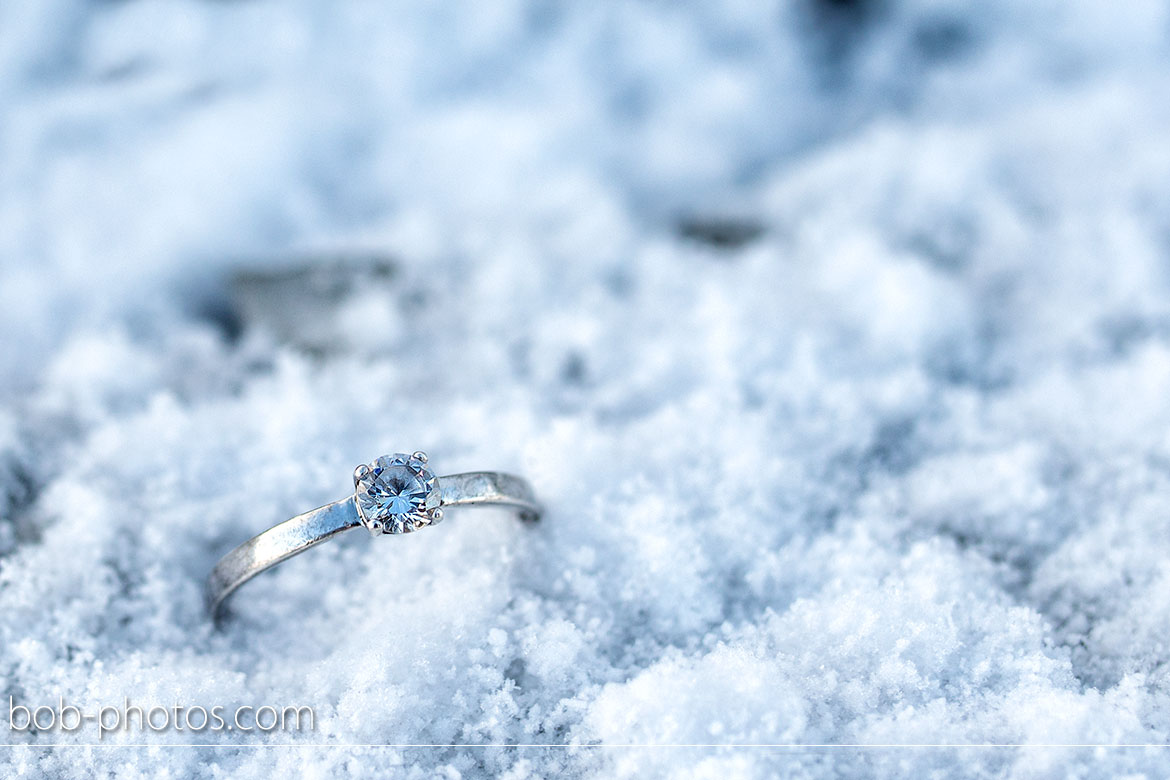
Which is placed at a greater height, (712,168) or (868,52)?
(868,52)

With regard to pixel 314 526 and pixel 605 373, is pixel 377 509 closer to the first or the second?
pixel 314 526

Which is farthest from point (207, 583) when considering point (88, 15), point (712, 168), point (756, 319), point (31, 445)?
point (88, 15)

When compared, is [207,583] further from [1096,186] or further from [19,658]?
[1096,186]
